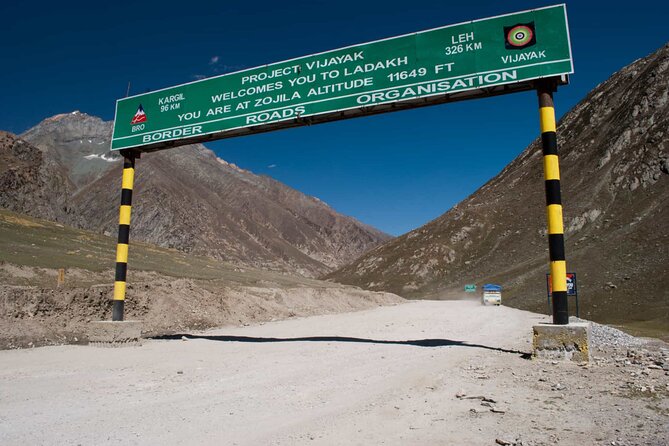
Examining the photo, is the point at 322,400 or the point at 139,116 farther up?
the point at 139,116

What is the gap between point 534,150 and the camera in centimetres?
12000

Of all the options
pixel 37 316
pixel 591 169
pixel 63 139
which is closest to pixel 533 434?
pixel 37 316

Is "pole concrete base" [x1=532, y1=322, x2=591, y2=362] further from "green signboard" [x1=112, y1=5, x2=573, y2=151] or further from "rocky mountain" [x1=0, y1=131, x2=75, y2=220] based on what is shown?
"rocky mountain" [x1=0, y1=131, x2=75, y2=220]

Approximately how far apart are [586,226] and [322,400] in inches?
3126

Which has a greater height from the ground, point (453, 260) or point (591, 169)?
point (591, 169)

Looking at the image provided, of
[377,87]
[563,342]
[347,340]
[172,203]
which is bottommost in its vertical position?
[347,340]

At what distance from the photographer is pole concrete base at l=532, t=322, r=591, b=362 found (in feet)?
34.0

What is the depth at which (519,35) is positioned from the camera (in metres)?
12.7

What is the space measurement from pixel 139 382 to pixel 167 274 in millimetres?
22925

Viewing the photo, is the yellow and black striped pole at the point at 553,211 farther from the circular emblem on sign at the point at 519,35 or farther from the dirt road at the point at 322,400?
the dirt road at the point at 322,400

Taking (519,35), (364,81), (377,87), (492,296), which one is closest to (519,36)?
(519,35)

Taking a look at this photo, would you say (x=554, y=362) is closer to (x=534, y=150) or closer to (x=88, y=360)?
(x=88, y=360)

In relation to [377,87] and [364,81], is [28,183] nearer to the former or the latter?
[364,81]

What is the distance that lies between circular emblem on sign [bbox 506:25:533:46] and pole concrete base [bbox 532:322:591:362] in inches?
288
